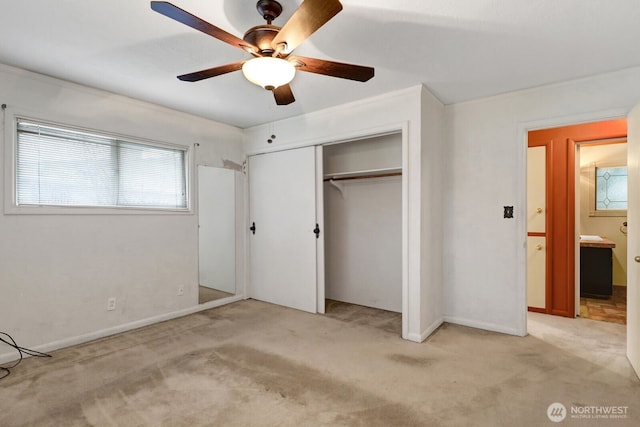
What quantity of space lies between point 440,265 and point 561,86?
6.57ft

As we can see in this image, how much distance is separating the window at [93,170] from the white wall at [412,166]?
1964 millimetres

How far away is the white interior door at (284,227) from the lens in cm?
397

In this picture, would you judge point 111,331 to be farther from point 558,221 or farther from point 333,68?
point 558,221

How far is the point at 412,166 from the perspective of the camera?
305 centimetres

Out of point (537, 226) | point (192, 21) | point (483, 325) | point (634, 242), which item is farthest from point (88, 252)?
point (537, 226)

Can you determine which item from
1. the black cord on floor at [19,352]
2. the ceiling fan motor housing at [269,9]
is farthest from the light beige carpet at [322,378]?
the ceiling fan motor housing at [269,9]

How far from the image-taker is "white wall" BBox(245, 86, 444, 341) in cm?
304

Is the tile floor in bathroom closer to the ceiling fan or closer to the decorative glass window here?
the decorative glass window

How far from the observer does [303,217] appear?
4027mm

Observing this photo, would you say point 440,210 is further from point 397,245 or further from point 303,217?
point 303,217

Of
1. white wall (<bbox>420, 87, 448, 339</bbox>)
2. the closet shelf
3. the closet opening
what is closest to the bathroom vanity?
white wall (<bbox>420, 87, 448, 339</bbox>)

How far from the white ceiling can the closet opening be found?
100cm

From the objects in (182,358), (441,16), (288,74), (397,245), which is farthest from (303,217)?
(441,16)

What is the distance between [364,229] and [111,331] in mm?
2990
